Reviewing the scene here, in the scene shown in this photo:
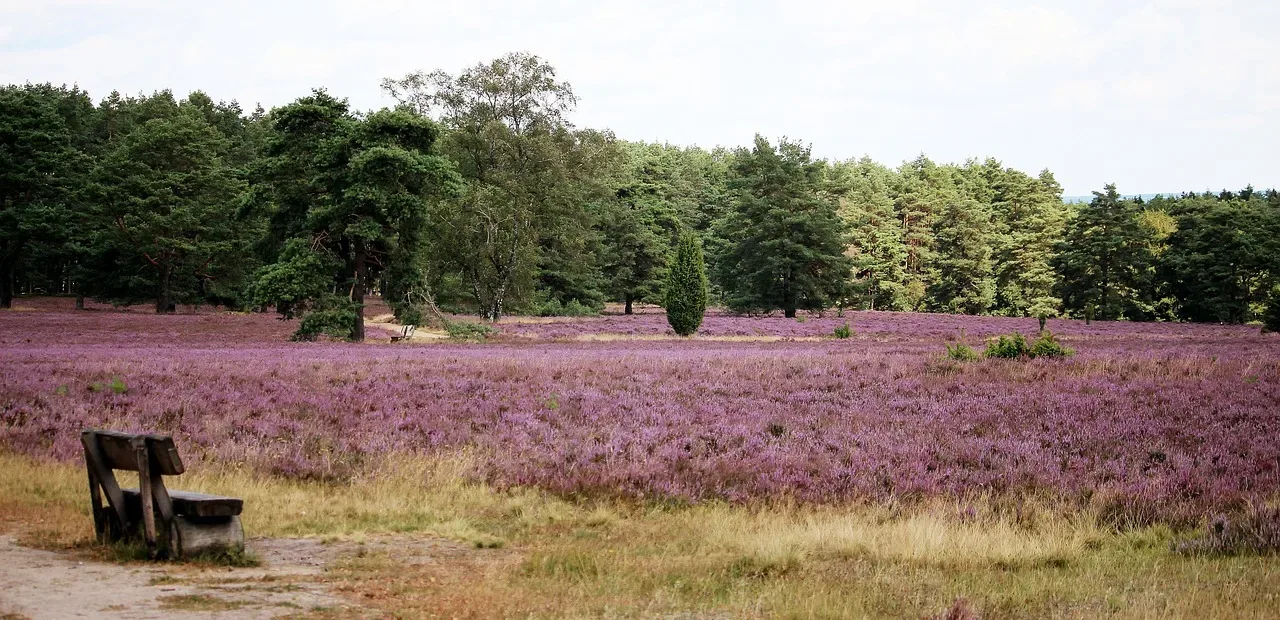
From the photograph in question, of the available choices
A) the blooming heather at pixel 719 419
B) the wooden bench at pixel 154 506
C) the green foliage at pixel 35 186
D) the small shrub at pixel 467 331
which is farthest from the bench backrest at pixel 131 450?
the green foliage at pixel 35 186

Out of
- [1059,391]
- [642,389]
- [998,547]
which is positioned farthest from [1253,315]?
[998,547]

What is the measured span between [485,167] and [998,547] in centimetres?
5860

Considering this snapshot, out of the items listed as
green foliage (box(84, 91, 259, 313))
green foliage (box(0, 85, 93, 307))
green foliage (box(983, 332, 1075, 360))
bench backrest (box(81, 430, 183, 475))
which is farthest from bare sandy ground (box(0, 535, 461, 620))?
green foliage (box(0, 85, 93, 307))

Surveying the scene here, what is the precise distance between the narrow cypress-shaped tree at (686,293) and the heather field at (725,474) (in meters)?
21.6

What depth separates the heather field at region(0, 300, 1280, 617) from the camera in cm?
768

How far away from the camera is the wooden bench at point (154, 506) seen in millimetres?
7664

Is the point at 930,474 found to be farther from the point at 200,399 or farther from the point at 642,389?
the point at 200,399

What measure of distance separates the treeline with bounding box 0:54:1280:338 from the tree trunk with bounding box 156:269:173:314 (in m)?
0.17

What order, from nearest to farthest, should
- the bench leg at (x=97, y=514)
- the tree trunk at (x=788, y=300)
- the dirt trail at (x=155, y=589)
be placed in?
the dirt trail at (x=155, y=589) → the bench leg at (x=97, y=514) → the tree trunk at (x=788, y=300)

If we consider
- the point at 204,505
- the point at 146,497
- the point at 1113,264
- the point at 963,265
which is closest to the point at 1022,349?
the point at 204,505

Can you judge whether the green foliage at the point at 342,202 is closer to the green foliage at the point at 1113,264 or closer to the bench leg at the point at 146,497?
the bench leg at the point at 146,497

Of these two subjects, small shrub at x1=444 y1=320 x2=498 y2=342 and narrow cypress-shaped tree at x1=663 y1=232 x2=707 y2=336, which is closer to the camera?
small shrub at x1=444 y1=320 x2=498 y2=342

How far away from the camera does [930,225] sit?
101 metres

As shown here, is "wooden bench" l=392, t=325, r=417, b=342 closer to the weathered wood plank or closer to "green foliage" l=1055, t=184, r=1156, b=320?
the weathered wood plank
